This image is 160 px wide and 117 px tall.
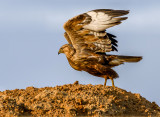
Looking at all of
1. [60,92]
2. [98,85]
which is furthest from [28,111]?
[98,85]

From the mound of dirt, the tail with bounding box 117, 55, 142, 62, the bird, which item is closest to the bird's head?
the bird

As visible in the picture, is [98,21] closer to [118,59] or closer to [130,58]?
[118,59]

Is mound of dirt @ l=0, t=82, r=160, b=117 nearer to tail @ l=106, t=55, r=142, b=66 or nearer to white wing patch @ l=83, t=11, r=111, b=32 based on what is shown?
tail @ l=106, t=55, r=142, b=66

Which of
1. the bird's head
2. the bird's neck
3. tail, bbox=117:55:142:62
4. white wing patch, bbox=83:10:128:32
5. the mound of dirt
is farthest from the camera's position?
the bird's head

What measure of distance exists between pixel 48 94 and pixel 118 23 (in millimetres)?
4290

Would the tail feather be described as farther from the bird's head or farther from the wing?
the bird's head

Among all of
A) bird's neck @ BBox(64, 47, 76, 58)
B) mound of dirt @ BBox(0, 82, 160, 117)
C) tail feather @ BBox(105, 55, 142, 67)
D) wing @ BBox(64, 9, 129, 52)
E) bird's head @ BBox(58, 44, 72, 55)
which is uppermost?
wing @ BBox(64, 9, 129, 52)

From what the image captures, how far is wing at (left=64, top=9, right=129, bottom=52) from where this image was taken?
50.8 feet

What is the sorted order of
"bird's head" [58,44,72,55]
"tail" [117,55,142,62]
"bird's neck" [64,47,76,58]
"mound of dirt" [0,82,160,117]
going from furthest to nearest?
1. "bird's head" [58,44,72,55]
2. "bird's neck" [64,47,76,58]
3. "tail" [117,55,142,62]
4. "mound of dirt" [0,82,160,117]

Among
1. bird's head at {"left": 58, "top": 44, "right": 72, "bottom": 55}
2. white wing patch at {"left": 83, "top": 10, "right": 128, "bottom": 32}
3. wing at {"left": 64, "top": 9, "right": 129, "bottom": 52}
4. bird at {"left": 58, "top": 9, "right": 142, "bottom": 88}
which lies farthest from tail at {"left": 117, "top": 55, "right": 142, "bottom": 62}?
bird's head at {"left": 58, "top": 44, "right": 72, "bottom": 55}

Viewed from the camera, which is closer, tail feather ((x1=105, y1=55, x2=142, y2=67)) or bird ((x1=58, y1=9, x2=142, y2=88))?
bird ((x1=58, y1=9, x2=142, y2=88))

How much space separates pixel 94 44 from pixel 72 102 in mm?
4300

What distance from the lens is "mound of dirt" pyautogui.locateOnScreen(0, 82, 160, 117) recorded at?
12391 mm

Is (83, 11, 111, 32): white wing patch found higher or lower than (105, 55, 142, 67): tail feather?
higher
